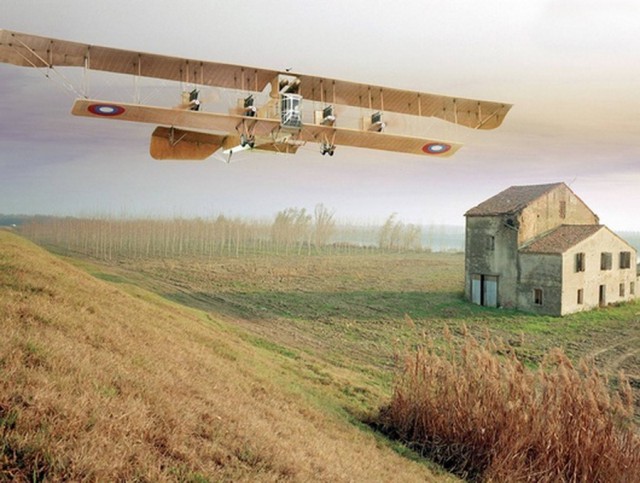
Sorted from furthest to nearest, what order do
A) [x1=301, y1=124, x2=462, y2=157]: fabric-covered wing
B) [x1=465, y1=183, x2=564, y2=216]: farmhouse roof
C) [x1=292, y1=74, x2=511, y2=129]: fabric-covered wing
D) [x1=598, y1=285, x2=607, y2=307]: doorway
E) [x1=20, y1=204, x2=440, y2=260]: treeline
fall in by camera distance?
[x1=20, y1=204, x2=440, y2=260]: treeline → [x1=465, y1=183, x2=564, y2=216]: farmhouse roof → [x1=598, y1=285, x2=607, y2=307]: doorway → [x1=292, y1=74, x2=511, y2=129]: fabric-covered wing → [x1=301, y1=124, x2=462, y2=157]: fabric-covered wing

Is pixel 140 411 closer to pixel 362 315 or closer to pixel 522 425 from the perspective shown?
pixel 522 425

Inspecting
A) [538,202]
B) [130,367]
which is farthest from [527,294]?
[130,367]

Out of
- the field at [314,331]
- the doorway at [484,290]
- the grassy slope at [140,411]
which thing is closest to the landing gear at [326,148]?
the field at [314,331]

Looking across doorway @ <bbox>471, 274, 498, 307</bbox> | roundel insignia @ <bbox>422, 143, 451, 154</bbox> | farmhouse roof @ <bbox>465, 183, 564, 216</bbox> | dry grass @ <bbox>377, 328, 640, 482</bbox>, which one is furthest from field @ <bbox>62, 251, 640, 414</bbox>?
roundel insignia @ <bbox>422, 143, 451, 154</bbox>

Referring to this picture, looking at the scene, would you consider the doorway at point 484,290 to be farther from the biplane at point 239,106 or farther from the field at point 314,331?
the biplane at point 239,106

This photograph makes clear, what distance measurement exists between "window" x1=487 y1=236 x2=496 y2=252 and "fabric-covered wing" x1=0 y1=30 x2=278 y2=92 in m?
20.1

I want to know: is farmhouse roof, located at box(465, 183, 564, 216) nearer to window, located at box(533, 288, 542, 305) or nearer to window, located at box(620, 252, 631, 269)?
window, located at box(533, 288, 542, 305)

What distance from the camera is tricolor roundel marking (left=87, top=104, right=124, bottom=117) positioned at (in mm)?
15834

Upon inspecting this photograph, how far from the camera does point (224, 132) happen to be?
744 inches

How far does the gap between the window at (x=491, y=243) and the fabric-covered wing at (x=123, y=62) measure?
2009 cm

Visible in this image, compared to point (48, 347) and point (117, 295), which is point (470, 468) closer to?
point (48, 347)

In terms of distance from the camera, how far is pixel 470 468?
399 inches

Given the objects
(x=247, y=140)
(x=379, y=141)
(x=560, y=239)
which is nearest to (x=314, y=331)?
(x=379, y=141)

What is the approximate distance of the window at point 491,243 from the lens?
33812 mm
